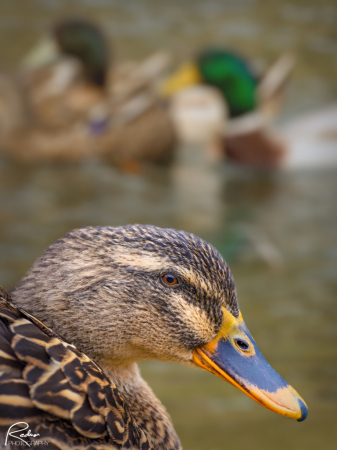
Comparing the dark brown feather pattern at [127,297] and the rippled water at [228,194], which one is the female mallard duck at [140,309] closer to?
the dark brown feather pattern at [127,297]

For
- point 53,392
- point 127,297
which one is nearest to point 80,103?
point 127,297

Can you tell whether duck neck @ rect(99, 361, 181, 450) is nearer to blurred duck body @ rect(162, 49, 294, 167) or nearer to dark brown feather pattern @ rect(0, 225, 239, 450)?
dark brown feather pattern @ rect(0, 225, 239, 450)

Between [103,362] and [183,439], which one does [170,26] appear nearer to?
[183,439]

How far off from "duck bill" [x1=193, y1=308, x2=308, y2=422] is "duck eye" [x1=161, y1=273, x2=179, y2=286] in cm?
10

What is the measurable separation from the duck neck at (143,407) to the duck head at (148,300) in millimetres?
78

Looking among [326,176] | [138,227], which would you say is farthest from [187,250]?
[326,176]

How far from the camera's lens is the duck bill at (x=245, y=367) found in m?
0.77

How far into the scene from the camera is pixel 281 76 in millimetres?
2623

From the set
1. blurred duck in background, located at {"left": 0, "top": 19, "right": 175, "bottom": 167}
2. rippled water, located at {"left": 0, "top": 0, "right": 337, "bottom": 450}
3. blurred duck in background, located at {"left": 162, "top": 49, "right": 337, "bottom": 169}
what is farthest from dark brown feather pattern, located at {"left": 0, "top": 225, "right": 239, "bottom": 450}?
blurred duck in background, located at {"left": 162, "top": 49, "right": 337, "bottom": 169}

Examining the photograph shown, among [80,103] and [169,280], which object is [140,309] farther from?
[80,103]

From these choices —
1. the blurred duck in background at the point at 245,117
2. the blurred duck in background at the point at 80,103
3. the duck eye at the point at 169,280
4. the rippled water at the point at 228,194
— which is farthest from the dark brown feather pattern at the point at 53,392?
the blurred duck in background at the point at 245,117

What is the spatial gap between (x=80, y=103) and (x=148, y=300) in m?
1.88

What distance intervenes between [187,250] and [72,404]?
0.94 ft

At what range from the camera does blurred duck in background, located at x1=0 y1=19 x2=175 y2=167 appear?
247cm
